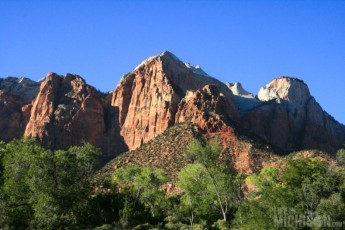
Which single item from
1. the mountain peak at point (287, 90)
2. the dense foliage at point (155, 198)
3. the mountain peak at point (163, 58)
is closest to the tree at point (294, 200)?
the dense foliage at point (155, 198)

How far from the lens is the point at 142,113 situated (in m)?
138

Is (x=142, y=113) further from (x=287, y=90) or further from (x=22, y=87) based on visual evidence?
(x=287, y=90)

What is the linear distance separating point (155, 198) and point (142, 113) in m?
66.0

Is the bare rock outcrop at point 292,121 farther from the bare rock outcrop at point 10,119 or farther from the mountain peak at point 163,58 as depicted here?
the bare rock outcrop at point 10,119

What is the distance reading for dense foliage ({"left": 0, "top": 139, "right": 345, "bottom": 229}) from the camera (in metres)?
48.1

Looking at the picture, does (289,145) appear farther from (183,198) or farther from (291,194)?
(291,194)

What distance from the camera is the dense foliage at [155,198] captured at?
1895 inches

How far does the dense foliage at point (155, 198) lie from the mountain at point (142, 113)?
36.5 m

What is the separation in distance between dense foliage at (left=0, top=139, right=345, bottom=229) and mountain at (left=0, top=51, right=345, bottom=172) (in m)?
36.5

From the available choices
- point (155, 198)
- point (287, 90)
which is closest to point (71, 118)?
point (155, 198)

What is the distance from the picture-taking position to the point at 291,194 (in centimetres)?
5031

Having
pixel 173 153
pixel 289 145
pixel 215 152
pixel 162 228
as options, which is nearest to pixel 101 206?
pixel 162 228

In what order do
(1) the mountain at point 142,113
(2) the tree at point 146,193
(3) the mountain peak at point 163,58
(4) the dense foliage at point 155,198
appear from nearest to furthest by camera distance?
1. (4) the dense foliage at point 155,198
2. (2) the tree at point 146,193
3. (1) the mountain at point 142,113
4. (3) the mountain peak at point 163,58

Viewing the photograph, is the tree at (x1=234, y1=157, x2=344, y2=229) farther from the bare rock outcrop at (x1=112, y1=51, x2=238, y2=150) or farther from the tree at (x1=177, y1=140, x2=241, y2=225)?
the bare rock outcrop at (x1=112, y1=51, x2=238, y2=150)
